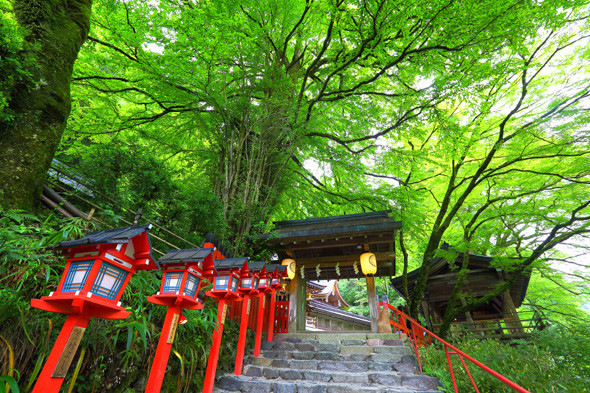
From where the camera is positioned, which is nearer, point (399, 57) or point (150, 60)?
point (150, 60)

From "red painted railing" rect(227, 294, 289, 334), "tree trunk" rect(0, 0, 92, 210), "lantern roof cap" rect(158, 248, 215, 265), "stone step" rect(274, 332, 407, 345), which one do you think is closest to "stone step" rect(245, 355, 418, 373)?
"stone step" rect(274, 332, 407, 345)

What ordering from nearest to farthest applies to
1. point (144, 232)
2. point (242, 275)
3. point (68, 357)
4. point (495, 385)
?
point (68, 357), point (144, 232), point (495, 385), point (242, 275)

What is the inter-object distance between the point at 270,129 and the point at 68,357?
7114 millimetres

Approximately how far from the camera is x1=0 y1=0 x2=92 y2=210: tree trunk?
11.6 ft

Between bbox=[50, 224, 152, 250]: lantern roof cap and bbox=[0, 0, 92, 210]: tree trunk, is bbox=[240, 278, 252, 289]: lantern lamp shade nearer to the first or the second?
bbox=[50, 224, 152, 250]: lantern roof cap

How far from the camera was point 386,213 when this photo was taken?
350 inches

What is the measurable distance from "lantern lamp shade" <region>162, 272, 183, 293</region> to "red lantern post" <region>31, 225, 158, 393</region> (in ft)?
2.26

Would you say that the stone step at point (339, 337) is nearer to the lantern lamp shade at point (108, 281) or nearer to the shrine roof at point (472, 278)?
the shrine roof at point (472, 278)

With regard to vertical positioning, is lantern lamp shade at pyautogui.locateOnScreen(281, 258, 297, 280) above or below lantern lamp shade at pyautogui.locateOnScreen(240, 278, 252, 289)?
above

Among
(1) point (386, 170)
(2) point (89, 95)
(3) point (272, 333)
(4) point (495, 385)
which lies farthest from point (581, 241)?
(2) point (89, 95)

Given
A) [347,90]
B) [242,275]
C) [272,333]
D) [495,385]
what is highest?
[347,90]

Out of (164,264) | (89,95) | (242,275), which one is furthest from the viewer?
(89,95)

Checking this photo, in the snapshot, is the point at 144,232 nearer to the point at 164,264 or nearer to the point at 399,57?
the point at 164,264

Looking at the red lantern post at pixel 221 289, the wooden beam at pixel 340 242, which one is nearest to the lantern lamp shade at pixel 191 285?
the red lantern post at pixel 221 289
